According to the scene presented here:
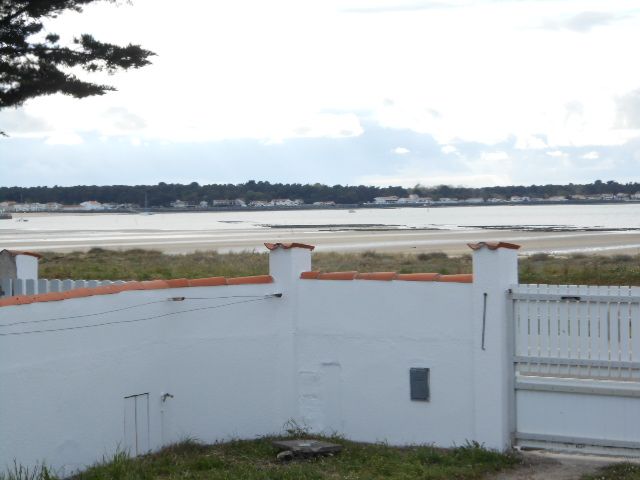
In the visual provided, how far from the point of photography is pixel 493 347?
974 centimetres

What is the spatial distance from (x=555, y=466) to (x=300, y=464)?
243 centimetres

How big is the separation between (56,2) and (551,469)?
16.9 m

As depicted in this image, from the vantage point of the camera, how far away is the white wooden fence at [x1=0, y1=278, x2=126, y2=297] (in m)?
11.1

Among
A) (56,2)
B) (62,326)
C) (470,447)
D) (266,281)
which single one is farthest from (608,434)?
(56,2)

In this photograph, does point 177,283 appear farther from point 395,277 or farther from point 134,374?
point 395,277

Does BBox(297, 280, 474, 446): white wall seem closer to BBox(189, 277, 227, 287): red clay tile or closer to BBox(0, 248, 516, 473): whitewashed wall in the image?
BBox(0, 248, 516, 473): whitewashed wall

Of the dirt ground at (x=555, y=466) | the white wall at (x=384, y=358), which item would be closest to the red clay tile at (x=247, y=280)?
the white wall at (x=384, y=358)

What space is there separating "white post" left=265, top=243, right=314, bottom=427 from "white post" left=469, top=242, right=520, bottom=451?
210cm

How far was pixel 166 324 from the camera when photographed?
1030 centimetres

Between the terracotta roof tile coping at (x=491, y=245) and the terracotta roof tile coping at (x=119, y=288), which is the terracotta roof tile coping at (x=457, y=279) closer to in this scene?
the terracotta roof tile coping at (x=491, y=245)

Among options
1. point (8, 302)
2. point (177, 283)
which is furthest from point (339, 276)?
point (8, 302)

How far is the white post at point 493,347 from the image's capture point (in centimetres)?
969

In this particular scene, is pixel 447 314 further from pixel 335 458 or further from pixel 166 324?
pixel 166 324

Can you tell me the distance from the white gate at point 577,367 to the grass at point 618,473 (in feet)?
1.07
